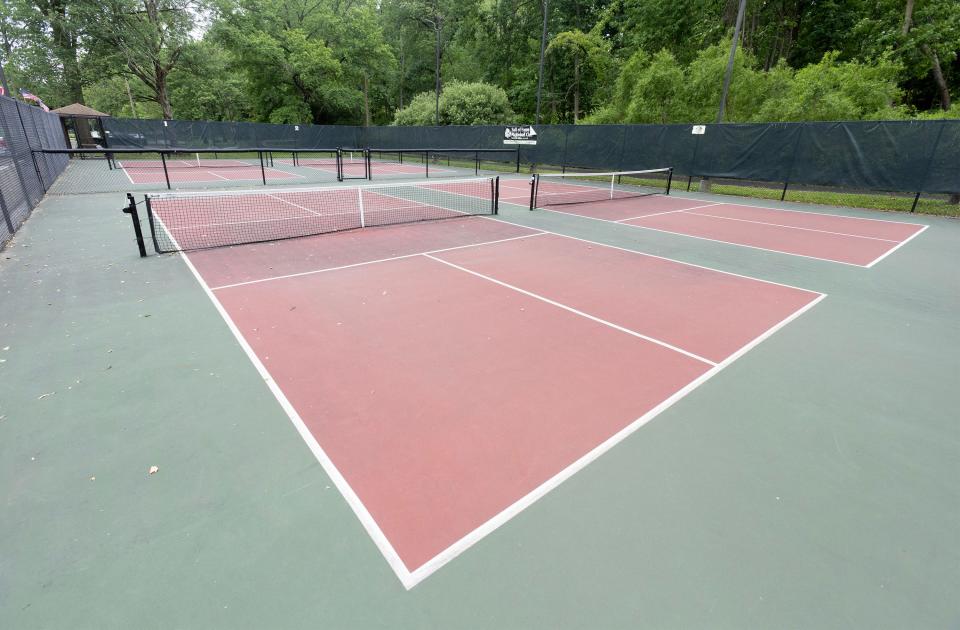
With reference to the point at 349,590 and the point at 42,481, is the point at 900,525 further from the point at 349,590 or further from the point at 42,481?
the point at 42,481

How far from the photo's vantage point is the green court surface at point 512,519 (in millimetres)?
2053

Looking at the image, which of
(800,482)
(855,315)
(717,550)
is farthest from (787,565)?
(855,315)

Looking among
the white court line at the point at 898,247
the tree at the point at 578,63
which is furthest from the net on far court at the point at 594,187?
the tree at the point at 578,63

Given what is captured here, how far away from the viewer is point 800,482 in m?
2.86

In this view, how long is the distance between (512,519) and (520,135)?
22.7 m

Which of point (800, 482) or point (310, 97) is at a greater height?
point (310, 97)

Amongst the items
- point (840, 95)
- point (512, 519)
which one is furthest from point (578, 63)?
point (512, 519)

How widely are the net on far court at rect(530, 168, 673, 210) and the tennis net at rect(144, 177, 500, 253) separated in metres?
1.91

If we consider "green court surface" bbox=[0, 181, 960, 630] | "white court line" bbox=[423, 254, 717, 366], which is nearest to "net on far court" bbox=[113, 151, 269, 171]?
"white court line" bbox=[423, 254, 717, 366]

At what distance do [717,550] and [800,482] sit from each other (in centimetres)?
94

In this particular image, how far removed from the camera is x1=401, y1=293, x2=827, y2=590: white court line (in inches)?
88.1

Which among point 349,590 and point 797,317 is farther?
point 797,317

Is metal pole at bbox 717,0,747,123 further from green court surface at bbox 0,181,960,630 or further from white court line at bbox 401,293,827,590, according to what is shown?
white court line at bbox 401,293,827,590

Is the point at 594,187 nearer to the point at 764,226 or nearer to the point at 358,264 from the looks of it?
the point at 764,226
